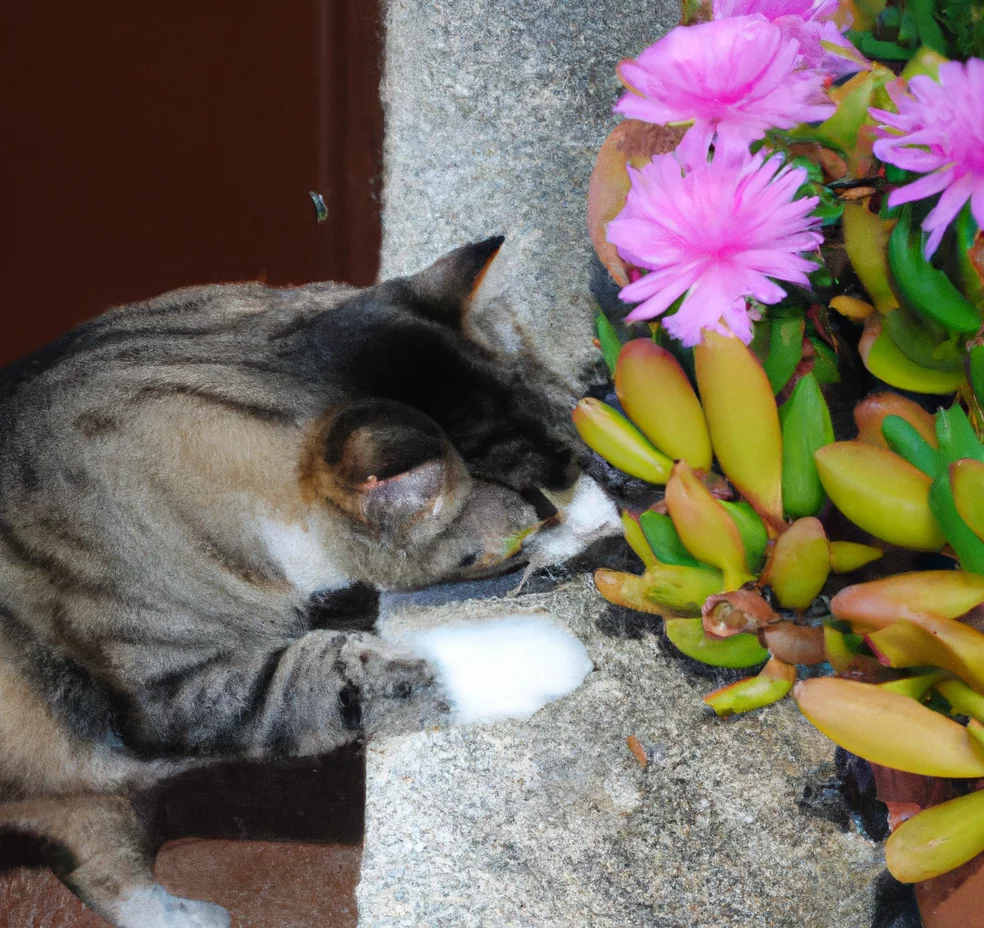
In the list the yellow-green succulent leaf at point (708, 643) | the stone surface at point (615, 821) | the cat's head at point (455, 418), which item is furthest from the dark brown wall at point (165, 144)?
the yellow-green succulent leaf at point (708, 643)

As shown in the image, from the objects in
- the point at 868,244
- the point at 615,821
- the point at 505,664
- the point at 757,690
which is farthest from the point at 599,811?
the point at 868,244

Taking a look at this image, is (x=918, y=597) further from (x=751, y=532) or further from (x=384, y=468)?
(x=384, y=468)

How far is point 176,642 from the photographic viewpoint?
3.39ft

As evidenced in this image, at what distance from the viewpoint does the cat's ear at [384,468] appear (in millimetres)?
776

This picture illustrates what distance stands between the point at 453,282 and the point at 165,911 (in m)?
0.78

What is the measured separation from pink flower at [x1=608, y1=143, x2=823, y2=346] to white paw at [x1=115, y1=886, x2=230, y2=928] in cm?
80

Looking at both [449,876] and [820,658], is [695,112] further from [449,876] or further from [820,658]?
[449,876]

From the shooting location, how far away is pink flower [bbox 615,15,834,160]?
0.60 meters

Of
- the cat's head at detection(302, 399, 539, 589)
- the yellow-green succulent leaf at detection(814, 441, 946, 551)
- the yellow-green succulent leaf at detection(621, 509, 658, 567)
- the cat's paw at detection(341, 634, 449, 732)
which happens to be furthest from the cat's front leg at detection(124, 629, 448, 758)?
the yellow-green succulent leaf at detection(814, 441, 946, 551)

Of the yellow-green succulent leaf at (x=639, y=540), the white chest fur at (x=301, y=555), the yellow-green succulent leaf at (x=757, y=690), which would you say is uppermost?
the yellow-green succulent leaf at (x=639, y=540)

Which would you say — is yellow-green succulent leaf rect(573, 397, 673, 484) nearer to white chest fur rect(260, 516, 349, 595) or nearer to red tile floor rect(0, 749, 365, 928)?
white chest fur rect(260, 516, 349, 595)

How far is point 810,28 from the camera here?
2.14 feet

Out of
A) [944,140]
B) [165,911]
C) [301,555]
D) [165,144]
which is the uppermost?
[944,140]

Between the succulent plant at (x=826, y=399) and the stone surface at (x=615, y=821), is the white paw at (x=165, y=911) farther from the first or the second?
the succulent plant at (x=826, y=399)
